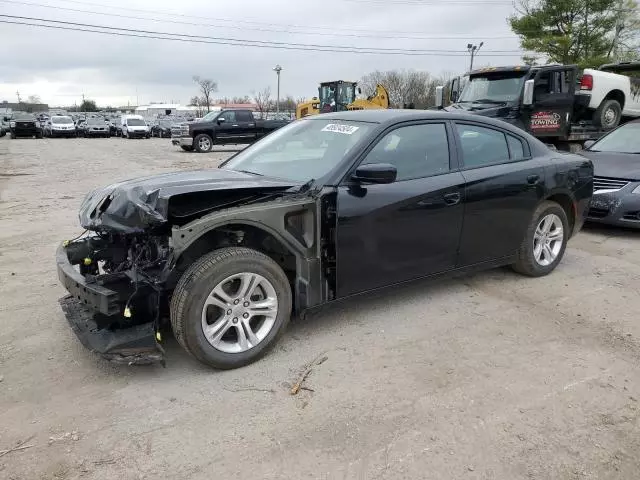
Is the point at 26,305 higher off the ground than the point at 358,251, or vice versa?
the point at 358,251

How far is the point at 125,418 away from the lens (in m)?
2.78

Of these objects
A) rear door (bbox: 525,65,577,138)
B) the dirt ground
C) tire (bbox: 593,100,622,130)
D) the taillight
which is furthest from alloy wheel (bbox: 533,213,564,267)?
tire (bbox: 593,100,622,130)

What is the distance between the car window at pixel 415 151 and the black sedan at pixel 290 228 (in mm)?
11

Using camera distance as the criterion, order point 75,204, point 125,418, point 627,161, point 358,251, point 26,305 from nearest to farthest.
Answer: point 125,418
point 358,251
point 26,305
point 627,161
point 75,204

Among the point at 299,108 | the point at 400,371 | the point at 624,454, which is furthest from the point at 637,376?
the point at 299,108

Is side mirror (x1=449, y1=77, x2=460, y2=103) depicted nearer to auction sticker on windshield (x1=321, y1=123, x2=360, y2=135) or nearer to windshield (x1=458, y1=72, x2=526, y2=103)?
windshield (x1=458, y1=72, x2=526, y2=103)

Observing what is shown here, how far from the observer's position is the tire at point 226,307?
3.04 m

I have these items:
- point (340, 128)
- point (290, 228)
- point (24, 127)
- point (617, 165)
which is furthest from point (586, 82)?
point (24, 127)

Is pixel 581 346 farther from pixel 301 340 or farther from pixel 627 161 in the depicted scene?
pixel 627 161

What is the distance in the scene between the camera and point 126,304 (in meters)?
3.05

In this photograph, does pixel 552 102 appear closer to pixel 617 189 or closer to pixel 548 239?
pixel 617 189

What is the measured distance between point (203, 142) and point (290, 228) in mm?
19245

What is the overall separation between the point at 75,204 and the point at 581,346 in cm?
828

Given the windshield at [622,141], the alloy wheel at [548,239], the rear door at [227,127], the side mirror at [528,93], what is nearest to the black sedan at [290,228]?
the alloy wheel at [548,239]
